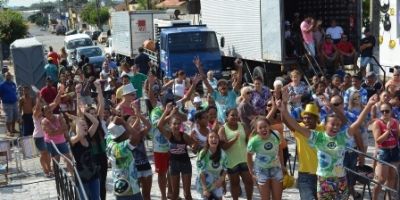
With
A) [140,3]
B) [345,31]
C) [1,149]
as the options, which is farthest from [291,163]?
[140,3]

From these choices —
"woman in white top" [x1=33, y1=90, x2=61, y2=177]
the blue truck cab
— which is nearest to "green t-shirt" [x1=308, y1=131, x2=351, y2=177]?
"woman in white top" [x1=33, y1=90, x2=61, y2=177]

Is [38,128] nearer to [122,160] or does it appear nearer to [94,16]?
[122,160]

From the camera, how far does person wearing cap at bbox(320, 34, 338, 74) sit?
57.1 ft

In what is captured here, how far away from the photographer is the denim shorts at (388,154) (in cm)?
840

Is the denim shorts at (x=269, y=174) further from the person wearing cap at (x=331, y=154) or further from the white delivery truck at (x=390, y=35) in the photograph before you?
the white delivery truck at (x=390, y=35)

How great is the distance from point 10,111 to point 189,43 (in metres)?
7.20

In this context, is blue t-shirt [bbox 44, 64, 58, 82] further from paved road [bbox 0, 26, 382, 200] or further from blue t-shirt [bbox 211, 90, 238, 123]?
blue t-shirt [bbox 211, 90, 238, 123]

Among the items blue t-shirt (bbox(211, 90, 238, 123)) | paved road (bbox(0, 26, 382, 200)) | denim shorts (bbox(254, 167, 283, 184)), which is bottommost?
paved road (bbox(0, 26, 382, 200))

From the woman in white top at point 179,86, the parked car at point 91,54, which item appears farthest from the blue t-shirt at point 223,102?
the parked car at point 91,54

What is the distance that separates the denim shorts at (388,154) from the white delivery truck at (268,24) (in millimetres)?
9687

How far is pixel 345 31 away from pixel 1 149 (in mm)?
11169

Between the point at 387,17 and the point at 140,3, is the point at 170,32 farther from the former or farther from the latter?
the point at 140,3

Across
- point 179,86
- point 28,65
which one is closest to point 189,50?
point 28,65

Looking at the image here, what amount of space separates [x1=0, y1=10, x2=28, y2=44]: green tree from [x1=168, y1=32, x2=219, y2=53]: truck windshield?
23.0m
